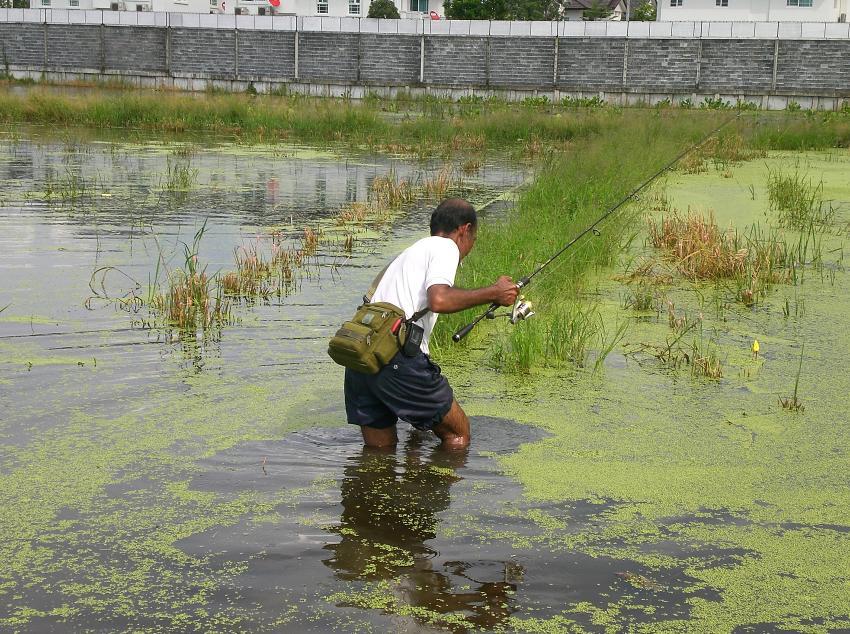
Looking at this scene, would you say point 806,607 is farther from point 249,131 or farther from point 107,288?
point 249,131

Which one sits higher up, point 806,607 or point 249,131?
point 249,131

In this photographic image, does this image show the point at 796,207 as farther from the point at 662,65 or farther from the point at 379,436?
the point at 662,65

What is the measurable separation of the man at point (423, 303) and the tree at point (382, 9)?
178ft

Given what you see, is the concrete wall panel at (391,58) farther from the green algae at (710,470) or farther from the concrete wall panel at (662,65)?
the green algae at (710,470)

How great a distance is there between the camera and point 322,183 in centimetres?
1700

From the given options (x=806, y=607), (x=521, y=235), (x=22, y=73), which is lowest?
(x=806, y=607)

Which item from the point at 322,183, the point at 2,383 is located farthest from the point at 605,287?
the point at 322,183

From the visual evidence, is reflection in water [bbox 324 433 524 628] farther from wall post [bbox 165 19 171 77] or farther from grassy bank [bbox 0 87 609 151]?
wall post [bbox 165 19 171 77]

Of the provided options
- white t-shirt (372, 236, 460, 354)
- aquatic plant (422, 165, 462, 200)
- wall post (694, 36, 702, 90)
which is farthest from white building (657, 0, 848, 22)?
white t-shirt (372, 236, 460, 354)

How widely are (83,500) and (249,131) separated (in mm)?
22033

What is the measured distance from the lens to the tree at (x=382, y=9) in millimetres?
57312

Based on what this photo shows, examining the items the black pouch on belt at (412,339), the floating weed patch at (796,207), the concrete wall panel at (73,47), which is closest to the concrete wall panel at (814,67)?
the floating weed patch at (796,207)

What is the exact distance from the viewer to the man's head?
16.3 ft

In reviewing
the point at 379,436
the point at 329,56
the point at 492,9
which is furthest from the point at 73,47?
the point at 379,436
